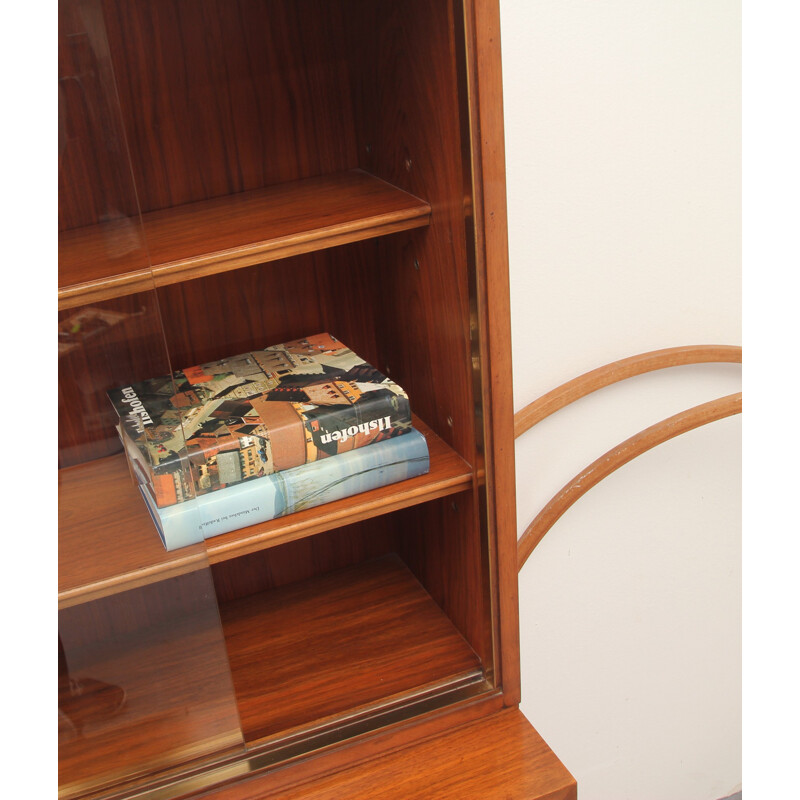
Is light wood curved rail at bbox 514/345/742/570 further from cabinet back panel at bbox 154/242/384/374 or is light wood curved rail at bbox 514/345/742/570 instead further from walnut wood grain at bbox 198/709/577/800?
walnut wood grain at bbox 198/709/577/800

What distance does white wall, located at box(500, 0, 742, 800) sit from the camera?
1377 mm

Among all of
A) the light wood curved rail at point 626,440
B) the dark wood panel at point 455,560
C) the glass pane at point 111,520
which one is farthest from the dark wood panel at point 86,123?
the light wood curved rail at point 626,440

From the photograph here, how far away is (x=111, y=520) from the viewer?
86cm

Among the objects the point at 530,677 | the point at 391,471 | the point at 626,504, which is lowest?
the point at 530,677

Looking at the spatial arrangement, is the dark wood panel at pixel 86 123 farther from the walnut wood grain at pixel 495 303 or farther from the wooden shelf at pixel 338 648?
the wooden shelf at pixel 338 648

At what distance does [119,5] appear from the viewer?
100 cm

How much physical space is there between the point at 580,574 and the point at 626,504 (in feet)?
0.51

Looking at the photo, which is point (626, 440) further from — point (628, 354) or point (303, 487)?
point (303, 487)

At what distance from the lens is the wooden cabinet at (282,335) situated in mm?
815

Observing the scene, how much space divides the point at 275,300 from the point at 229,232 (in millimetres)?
221

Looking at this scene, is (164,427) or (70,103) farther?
(164,427)
